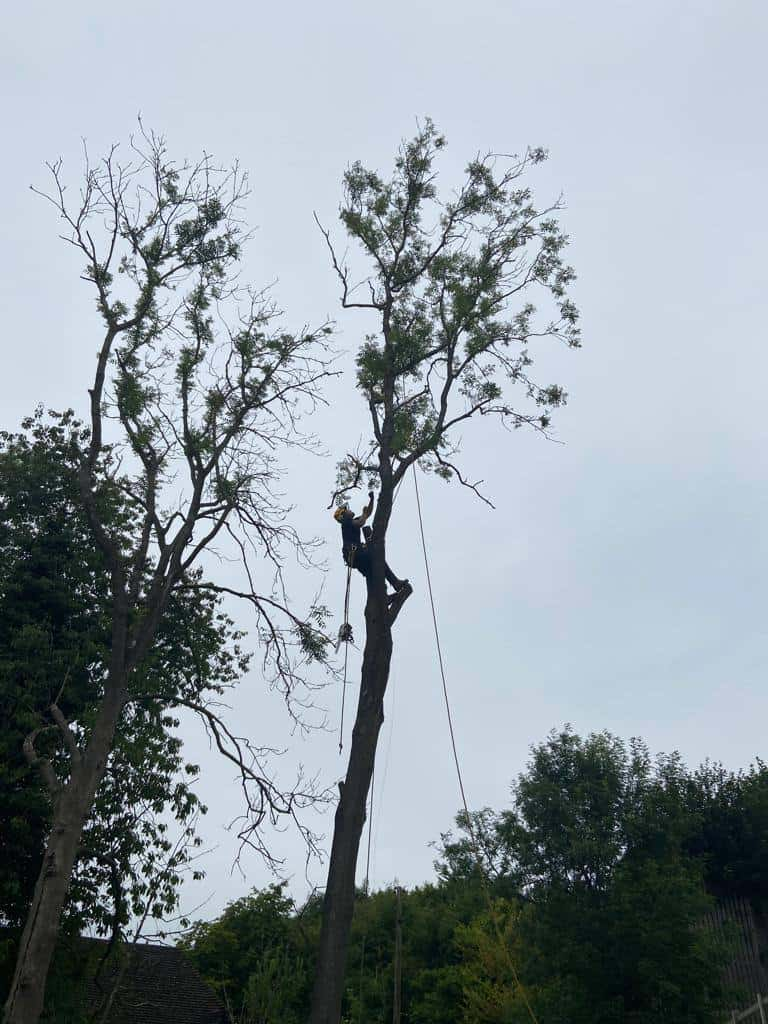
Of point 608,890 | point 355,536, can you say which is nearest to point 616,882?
Answer: point 608,890

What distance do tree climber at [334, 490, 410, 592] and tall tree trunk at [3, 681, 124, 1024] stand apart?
145 inches

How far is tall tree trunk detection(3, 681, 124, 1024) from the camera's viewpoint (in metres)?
9.89

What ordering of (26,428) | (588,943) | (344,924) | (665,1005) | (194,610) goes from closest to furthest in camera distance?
(344,924) → (665,1005) → (588,943) → (194,610) → (26,428)

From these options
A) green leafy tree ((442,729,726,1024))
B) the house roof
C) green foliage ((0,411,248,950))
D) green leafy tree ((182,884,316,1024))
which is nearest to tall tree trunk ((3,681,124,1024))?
green foliage ((0,411,248,950))

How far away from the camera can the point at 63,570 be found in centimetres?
1673

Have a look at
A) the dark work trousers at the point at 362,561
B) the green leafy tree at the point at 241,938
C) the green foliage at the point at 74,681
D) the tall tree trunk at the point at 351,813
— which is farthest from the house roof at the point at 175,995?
the tall tree trunk at the point at 351,813

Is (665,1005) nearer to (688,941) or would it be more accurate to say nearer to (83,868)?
(688,941)

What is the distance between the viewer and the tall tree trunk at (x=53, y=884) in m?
9.89

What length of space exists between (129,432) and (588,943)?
1124cm

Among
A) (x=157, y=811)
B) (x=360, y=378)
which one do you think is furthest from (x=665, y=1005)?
(x=360, y=378)

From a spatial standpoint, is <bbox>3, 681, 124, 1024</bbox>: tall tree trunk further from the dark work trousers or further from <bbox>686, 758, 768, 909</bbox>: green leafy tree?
<bbox>686, 758, 768, 909</bbox>: green leafy tree

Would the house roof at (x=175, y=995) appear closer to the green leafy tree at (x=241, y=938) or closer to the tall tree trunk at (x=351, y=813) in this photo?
the green leafy tree at (x=241, y=938)

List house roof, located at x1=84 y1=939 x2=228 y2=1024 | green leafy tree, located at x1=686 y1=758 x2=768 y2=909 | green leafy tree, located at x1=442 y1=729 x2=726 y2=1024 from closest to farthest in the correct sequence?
green leafy tree, located at x1=442 y1=729 x2=726 y2=1024 → green leafy tree, located at x1=686 y1=758 x2=768 y2=909 → house roof, located at x1=84 y1=939 x2=228 y2=1024

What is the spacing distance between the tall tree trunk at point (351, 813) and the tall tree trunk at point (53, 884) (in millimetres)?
3817
